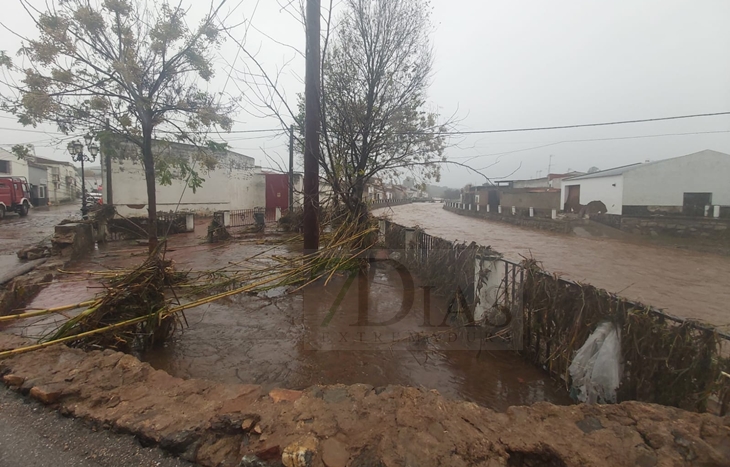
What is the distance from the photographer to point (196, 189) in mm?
20297

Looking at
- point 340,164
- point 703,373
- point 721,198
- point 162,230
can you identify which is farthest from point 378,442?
point 721,198

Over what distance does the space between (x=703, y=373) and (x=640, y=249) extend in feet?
49.4

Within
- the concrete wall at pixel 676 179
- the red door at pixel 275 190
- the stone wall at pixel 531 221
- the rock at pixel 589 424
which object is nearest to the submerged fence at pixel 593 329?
the rock at pixel 589 424

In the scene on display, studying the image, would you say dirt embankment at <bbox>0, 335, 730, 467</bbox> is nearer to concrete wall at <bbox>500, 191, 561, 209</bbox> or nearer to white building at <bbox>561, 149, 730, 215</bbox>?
white building at <bbox>561, 149, 730, 215</bbox>

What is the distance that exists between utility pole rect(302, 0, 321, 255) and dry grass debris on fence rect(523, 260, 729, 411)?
404 centimetres

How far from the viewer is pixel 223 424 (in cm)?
189

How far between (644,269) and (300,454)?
1253cm

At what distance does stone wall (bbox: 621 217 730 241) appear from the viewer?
14156 mm

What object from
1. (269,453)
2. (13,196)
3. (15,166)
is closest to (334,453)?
(269,453)

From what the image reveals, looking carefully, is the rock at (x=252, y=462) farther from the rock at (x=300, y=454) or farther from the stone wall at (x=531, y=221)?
the stone wall at (x=531, y=221)

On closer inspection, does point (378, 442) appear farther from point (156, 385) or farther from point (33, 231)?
point (33, 231)

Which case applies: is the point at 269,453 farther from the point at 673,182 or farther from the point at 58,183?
the point at 58,183

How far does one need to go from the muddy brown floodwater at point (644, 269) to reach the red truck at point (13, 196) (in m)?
20.7

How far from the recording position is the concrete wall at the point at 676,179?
63.9ft
